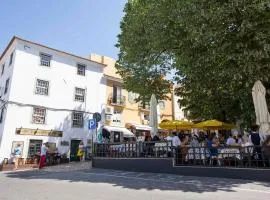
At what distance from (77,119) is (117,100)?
5.91 metres

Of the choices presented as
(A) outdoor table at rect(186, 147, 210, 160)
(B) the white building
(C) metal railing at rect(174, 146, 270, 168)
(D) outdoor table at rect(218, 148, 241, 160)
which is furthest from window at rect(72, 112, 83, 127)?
(D) outdoor table at rect(218, 148, 241, 160)

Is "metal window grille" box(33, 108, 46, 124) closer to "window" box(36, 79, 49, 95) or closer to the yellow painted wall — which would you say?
"window" box(36, 79, 49, 95)

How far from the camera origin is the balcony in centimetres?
3228

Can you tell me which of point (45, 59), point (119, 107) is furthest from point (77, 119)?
point (45, 59)

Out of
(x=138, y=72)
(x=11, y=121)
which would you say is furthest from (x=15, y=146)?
(x=138, y=72)

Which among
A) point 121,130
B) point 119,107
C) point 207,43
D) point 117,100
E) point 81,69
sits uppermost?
point 81,69

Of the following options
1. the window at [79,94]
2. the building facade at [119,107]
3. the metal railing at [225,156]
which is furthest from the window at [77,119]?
the metal railing at [225,156]

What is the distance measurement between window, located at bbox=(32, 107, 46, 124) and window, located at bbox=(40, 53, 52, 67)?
14.1ft

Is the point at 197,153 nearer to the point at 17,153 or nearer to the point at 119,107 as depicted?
the point at 17,153

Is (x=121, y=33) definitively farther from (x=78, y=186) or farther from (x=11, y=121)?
(x=78, y=186)

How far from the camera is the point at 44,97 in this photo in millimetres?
26797

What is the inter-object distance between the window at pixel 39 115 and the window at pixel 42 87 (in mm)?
1559

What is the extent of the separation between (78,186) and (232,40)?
8438 mm

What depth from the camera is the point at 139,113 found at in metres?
35.5
